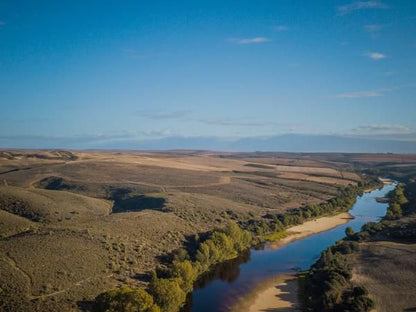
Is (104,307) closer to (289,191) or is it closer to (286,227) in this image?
(286,227)

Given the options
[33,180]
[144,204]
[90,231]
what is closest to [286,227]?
[144,204]

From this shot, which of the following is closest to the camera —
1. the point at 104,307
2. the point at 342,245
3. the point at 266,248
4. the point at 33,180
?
the point at 104,307

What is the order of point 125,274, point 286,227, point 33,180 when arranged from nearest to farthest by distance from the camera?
point 125,274 → point 286,227 → point 33,180

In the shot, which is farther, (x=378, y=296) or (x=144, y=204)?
(x=144, y=204)

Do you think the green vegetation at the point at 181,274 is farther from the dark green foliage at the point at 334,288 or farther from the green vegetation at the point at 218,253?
the dark green foliage at the point at 334,288

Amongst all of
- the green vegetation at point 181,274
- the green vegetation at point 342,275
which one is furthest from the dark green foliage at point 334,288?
the green vegetation at point 181,274

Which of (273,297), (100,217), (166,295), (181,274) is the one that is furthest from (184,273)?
(100,217)

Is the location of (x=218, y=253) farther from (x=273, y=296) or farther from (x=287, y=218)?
(x=287, y=218)
